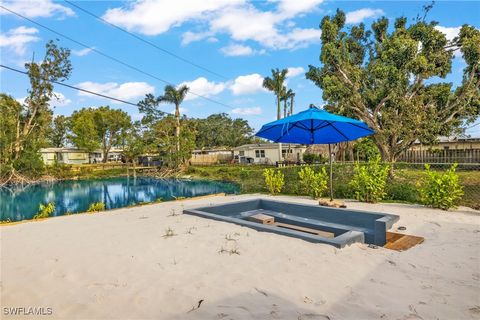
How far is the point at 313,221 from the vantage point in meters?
6.52

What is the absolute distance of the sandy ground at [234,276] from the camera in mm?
2775

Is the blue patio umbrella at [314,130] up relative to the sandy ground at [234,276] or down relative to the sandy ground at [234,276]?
up

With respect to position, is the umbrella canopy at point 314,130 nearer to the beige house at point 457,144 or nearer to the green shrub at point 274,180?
the green shrub at point 274,180

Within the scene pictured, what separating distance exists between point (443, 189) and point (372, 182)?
1.98m

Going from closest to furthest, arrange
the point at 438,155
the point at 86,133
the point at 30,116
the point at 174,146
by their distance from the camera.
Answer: the point at 438,155
the point at 30,116
the point at 174,146
the point at 86,133

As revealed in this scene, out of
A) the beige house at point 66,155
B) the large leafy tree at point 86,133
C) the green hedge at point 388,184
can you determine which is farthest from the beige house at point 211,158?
the green hedge at point 388,184

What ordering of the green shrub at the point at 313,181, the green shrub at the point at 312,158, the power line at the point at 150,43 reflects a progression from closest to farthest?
the green shrub at the point at 313,181
the power line at the point at 150,43
the green shrub at the point at 312,158

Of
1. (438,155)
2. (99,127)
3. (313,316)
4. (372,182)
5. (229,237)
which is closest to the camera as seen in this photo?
(313,316)

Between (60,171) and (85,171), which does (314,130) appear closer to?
(60,171)

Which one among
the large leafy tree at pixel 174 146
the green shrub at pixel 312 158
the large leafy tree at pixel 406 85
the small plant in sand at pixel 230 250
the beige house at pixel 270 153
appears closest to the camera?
the small plant in sand at pixel 230 250

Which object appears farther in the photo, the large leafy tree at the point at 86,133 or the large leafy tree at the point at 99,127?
the large leafy tree at the point at 99,127

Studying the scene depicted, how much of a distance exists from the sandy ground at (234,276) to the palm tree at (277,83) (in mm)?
36917

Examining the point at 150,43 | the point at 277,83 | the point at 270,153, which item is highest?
the point at 277,83

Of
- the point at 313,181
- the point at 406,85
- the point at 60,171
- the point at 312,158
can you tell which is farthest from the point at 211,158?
the point at 313,181
